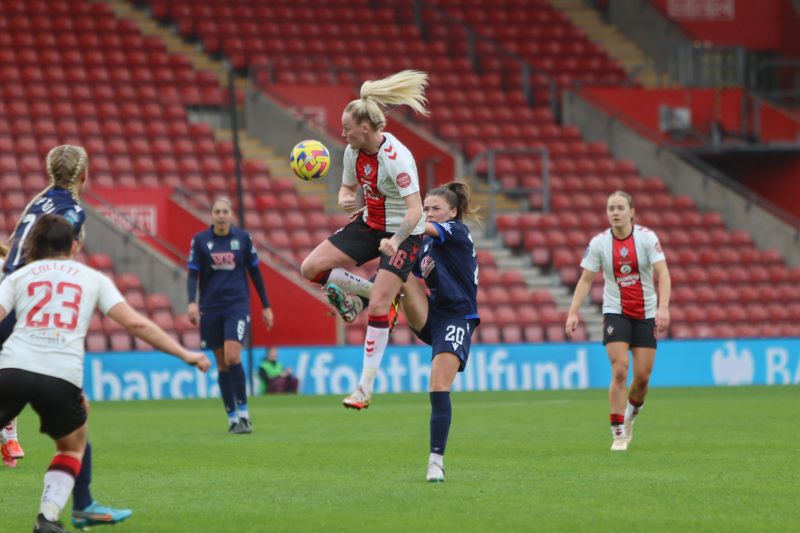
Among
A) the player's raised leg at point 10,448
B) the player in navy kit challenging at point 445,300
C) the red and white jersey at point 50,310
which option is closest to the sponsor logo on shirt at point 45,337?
the red and white jersey at point 50,310

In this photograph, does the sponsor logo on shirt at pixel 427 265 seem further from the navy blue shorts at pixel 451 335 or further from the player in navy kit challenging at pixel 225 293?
the player in navy kit challenging at pixel 225 293

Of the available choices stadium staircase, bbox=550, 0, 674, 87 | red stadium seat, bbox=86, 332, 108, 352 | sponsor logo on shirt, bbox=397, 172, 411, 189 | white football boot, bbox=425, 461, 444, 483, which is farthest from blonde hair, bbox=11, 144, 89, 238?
stadium staircase, bbox=550, 0, 674, 87

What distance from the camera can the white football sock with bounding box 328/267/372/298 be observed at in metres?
10.7

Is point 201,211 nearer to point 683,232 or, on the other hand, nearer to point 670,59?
point 683,232

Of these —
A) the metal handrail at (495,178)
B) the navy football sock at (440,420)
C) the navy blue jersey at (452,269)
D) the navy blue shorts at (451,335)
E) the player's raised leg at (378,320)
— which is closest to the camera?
the navy football sock at (440,420)

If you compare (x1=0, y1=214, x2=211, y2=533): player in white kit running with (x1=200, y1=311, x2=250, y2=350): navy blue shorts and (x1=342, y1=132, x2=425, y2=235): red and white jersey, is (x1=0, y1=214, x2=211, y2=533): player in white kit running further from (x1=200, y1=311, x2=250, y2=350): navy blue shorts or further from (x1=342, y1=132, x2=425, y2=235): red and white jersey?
(x1=200, y1=311, x2=250, y2=350): navy blue shorts

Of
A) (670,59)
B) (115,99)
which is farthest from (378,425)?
(670,59)

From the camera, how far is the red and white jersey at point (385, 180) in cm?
988

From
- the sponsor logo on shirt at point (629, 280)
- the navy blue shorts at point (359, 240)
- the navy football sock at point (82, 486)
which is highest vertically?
the navy blue shorts at point (359, 240)

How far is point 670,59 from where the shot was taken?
35250mm

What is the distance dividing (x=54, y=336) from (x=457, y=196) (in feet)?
12.1

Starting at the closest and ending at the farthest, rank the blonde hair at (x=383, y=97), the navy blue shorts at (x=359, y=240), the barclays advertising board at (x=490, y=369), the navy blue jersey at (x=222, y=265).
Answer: the blonde hair at (x=383, y=97) < the navy blue shorts at (x=359, y=240) < the navy blue jersey at (x=222, y=265) < the barclays advertising board at (x=490, y=369)

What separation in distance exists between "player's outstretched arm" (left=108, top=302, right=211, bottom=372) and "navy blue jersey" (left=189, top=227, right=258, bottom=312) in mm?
7514

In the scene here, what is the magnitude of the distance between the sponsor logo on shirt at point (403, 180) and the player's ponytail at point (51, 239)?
3.28 m
